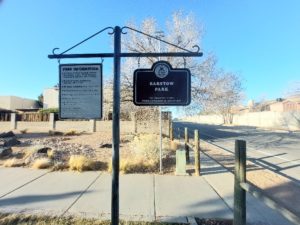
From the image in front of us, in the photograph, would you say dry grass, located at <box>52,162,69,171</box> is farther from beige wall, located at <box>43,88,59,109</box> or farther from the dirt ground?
beige wall, located at <box>43,88,59,109</box>

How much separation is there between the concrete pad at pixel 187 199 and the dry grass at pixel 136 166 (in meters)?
1.04

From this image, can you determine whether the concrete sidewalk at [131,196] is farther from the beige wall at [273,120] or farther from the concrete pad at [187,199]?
the beige wall at [273,120]

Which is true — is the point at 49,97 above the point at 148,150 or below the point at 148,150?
above

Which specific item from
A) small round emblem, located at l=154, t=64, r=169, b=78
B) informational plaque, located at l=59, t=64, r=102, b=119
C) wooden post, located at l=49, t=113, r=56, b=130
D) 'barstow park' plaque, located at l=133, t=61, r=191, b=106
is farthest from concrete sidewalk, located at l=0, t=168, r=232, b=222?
wooden post, located at l=49, t=113, r=56, b=130

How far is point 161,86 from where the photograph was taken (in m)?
4.41

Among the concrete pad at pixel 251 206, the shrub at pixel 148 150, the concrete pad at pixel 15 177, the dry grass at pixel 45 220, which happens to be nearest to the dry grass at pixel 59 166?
the concrete pad at pixel 15 177

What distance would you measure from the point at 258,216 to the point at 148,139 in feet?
22.0

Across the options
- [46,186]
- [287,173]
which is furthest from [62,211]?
[287,173]

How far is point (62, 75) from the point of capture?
4.50m

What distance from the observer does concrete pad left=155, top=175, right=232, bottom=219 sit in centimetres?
591

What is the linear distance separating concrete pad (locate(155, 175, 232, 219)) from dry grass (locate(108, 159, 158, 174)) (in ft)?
3.42

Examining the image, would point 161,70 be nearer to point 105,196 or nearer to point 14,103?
point 105,196

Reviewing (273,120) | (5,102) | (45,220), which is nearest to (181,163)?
(45,220)

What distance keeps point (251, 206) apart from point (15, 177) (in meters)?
5.67
